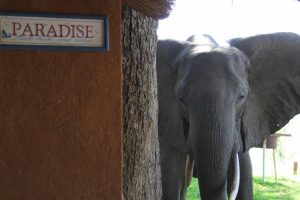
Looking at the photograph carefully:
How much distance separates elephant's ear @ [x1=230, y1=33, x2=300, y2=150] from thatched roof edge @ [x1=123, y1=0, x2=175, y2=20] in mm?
2575

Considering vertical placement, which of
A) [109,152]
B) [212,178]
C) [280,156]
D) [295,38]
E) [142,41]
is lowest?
[280,156]

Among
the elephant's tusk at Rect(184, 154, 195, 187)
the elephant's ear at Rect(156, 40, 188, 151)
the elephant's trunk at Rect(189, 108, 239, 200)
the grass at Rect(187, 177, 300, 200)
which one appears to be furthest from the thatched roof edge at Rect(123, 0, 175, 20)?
the grass at Rect(187, 177, 300, 200)

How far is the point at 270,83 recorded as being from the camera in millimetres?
4762

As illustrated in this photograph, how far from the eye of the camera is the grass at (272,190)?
727 cm

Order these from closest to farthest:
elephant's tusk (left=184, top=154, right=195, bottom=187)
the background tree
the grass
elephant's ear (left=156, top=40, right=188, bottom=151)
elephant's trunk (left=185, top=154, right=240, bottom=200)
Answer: the background tree < elephant's trunk (left=185, top=154, right=240, bottom=200) < elephant's tusk (left=184, top=154, right=195, bottom=187) < elephant's ear (left=156, top=40, right=188, bottom=151) < the grass

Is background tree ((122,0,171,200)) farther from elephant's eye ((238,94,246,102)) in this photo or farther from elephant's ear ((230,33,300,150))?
elephant's ear ((230,33,300,150))

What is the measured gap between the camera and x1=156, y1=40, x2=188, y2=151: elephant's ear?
442 centimetres

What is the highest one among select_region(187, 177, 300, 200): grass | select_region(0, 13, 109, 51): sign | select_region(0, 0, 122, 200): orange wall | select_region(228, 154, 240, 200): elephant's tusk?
select_region(0, 13, 109, 51): sign

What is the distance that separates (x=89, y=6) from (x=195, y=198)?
18.3ft

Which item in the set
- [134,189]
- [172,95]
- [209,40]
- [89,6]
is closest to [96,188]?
[134,189]

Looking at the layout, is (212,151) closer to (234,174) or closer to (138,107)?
(234,174)

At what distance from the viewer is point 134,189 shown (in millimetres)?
2045

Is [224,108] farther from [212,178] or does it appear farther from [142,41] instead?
[142,41]

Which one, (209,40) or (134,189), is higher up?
(209,40)
